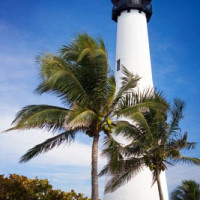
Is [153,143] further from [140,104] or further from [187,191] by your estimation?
[187,191]

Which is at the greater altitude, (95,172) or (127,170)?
(127,170)

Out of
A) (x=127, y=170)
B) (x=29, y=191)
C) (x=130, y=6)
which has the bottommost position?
(x=29, y=191)

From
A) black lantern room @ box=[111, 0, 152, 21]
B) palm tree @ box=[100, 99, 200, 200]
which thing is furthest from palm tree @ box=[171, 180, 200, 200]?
black lantern room @ box=[111, 0, 152, 21]

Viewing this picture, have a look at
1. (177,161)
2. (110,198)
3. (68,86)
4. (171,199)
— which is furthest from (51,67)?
(171,199)

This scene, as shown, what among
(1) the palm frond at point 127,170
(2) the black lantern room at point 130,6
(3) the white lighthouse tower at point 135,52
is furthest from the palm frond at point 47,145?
(2) the black lantern room at point 130,6

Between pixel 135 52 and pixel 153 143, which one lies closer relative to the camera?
pixel 153 143

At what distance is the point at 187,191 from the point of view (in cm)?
2181

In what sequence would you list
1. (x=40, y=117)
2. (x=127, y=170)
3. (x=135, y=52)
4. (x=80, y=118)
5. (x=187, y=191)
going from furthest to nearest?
(x=135, y=52) < (x=187, y=191) < (x=127, y=170) < (x=40, y=117) < (x=80, y=118)

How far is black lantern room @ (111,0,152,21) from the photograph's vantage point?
84.3 ft

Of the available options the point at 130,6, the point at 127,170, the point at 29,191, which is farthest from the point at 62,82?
the point at 130,6

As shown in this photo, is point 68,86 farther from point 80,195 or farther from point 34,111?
point 80,195

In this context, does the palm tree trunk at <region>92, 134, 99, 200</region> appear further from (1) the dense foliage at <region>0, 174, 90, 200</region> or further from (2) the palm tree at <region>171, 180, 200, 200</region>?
(2) the palm tree at <region>171, 180, 200, 200</region>

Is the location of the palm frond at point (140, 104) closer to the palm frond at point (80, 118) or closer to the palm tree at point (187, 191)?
the palm frond at point (80, 118)

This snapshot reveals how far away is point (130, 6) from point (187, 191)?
42.8 ft
